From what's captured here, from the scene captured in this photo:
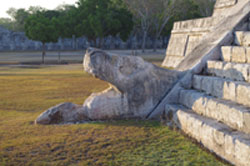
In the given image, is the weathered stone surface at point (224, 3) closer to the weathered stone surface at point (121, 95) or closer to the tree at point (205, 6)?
the weathered stone surface at point (121, 95)

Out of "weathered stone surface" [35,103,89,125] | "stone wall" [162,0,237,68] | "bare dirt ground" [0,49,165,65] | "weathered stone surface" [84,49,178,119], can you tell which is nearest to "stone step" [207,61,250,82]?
"weathered stone surface" [84,49,178,119]

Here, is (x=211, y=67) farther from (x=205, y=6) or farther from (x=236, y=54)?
(x=205, y=6)

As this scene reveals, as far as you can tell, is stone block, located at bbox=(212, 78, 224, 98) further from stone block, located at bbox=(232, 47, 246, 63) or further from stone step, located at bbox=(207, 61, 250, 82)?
stone block, located at bbox=(232, 47, 246, 63)

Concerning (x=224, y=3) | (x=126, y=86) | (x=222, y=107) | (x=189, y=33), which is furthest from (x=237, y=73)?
(x=189, y=33)

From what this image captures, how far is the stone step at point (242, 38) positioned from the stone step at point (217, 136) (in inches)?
65.4

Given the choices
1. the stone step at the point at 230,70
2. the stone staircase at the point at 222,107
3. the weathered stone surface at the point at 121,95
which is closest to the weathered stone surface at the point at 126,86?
the weathered stone surface at the point at 121,95

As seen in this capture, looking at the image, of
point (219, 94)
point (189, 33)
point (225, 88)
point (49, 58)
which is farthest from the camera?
point (49, 58)

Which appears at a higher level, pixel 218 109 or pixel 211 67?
pixel 211 67

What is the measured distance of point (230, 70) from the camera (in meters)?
4.85

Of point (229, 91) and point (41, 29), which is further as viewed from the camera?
point (41, 29)

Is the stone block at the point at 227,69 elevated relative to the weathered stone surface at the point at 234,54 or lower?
lower

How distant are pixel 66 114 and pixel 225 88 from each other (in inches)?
114

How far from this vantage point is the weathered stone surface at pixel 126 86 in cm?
541

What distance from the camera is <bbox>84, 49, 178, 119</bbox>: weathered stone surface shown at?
17.7 ft
